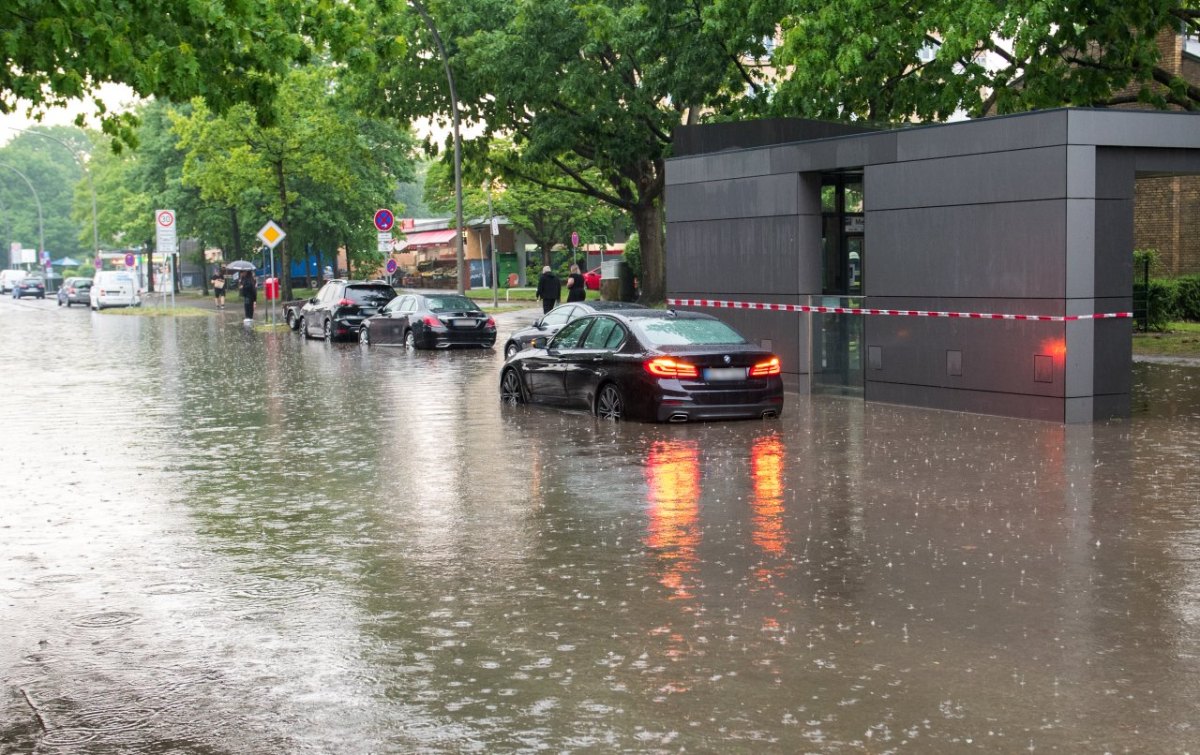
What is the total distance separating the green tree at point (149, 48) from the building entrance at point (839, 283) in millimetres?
8479

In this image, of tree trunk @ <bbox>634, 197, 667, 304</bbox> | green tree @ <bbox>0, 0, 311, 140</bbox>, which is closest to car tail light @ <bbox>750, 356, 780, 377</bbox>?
green tree @ <bbox>0, 0, 311, 140</bbox>

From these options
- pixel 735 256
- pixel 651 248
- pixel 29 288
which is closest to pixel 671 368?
pixel 735 256

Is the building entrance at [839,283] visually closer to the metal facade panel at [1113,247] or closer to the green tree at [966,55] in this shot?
the metal facade panel at [1113,247]

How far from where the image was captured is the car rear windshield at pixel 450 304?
33.7m

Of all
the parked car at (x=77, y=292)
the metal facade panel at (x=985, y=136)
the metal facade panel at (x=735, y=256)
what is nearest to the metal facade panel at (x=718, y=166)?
the metal facade panel at (x=735, y=256)

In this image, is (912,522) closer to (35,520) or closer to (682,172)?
(35,520)

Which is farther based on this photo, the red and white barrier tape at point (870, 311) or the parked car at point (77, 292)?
the parked car at point (77, 292)

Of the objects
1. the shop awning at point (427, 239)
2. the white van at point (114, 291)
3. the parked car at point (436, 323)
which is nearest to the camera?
the parked car at point (436, 323)

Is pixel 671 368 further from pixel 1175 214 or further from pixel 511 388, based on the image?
pixel 1175 214

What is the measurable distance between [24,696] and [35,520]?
4850mm

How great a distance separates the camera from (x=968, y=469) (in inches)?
520

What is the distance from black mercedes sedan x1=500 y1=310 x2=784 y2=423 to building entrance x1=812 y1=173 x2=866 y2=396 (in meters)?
3.45

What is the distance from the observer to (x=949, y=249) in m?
18.9

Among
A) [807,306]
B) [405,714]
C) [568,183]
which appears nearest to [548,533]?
[405,714]
